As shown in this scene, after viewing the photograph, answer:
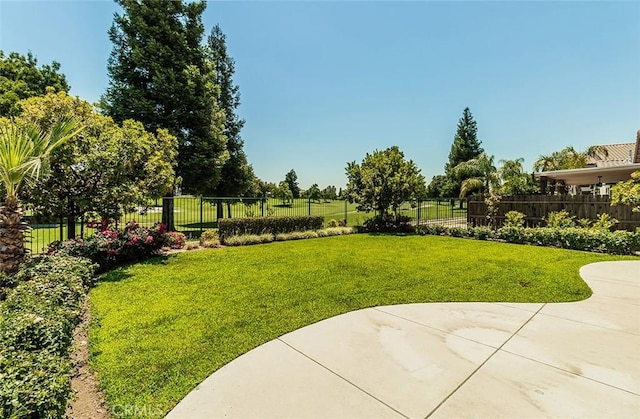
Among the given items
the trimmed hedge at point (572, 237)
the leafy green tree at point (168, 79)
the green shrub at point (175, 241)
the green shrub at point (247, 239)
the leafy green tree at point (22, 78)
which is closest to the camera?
the trimmed hedge at point (572, 237)

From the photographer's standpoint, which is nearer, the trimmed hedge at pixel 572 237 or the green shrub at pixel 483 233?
the trimmed hedge at pixel 572 237

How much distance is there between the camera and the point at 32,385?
68.4 inches

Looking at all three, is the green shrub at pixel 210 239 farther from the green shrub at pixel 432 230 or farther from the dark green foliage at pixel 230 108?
the green shrub at pixel 432 230

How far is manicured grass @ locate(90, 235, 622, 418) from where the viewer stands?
3.01 m

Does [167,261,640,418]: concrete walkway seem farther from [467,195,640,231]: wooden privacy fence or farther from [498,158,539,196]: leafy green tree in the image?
[498,158,539,196]: leafy green tree

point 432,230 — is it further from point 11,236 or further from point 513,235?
point 11,236

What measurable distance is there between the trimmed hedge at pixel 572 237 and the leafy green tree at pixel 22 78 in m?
24.1

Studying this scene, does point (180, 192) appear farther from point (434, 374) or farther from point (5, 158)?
point (434, 374)

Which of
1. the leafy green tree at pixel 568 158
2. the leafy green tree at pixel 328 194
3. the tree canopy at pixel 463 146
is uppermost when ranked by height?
the tree canopy at pixel 463 146

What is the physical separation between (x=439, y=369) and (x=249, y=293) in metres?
3.46

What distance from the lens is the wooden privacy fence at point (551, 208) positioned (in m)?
11.2

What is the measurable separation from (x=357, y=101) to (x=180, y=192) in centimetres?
1035

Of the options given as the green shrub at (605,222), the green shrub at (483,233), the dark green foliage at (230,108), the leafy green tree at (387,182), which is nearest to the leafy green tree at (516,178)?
the green shrub at (605,222)

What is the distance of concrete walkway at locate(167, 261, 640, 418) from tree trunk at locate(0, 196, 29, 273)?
496 cm
